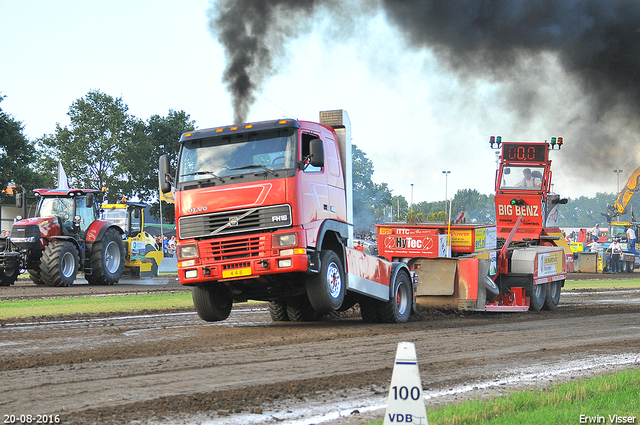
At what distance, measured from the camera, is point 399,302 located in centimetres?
1273

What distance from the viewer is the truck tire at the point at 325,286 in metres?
10.4

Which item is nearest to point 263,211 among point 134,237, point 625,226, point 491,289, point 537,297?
point 491,289

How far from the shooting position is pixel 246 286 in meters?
11.0

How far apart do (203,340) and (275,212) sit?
2.01m

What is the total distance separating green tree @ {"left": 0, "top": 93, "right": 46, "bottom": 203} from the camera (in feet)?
157

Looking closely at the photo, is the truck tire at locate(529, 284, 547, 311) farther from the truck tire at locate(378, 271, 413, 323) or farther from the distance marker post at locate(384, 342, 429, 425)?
the distance marker post at locate(384, 342, 429, 425)

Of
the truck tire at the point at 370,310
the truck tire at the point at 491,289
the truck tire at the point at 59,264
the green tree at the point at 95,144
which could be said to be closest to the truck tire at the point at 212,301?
the truck tire at the point at 370,310

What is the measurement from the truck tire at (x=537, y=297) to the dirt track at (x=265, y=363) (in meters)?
2.56

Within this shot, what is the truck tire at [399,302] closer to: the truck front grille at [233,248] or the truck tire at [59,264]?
the truck front grille at [233,248]

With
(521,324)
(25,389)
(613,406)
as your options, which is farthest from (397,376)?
(521,324)

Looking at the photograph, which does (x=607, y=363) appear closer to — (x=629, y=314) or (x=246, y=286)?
(x=246, y=286)

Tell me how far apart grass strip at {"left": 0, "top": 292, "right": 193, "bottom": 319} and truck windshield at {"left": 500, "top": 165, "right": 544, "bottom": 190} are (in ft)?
28.2

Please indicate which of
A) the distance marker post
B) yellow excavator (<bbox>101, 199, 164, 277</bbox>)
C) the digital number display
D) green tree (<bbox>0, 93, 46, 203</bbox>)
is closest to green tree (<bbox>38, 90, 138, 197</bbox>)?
green tree (<bbox>0, 93, 46, 203</bbox>)

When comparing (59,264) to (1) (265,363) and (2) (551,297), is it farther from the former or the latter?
(1) (265,363)
